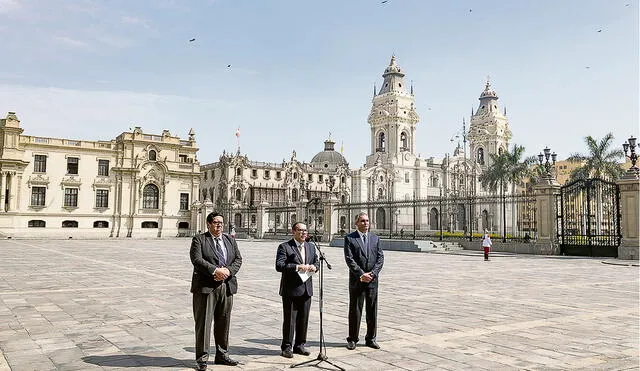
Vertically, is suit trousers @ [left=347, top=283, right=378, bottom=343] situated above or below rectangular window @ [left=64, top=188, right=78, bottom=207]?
below

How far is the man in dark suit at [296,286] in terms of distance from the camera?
21.0 feet

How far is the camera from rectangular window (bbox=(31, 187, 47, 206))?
48688 mm

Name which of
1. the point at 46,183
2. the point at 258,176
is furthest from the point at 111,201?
the point at 258,176

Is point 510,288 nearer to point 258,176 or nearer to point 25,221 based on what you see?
point 25,221

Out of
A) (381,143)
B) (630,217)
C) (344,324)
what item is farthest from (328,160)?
(344,324)

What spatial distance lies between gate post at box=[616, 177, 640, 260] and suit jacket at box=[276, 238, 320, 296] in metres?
22.2

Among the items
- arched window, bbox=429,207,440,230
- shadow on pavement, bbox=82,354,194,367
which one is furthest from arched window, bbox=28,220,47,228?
arched window, bbox=429,207,440,230

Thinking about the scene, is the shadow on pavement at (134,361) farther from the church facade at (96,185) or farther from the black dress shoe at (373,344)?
the church facade at (96,185)

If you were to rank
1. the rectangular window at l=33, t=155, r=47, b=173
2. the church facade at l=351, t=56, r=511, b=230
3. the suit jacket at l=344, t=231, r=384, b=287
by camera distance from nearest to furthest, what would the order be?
the suit jacket at l=344, t=231, r=384, b=287 < the rectangular window at l=33, t=155, r=47, b=173 < the church facade at l=351, t=56, r=511, b=230

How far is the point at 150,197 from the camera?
5500 centimetres

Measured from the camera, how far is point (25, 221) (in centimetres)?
4772

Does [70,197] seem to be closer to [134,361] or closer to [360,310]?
[134,361]

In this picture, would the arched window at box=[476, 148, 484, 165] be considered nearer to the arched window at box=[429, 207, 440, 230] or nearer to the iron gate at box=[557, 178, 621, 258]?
the arched window at box=[429, 207, 440, 230]

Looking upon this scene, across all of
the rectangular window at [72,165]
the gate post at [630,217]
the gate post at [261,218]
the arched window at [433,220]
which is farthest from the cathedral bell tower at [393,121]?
the gate post at [630,217]
